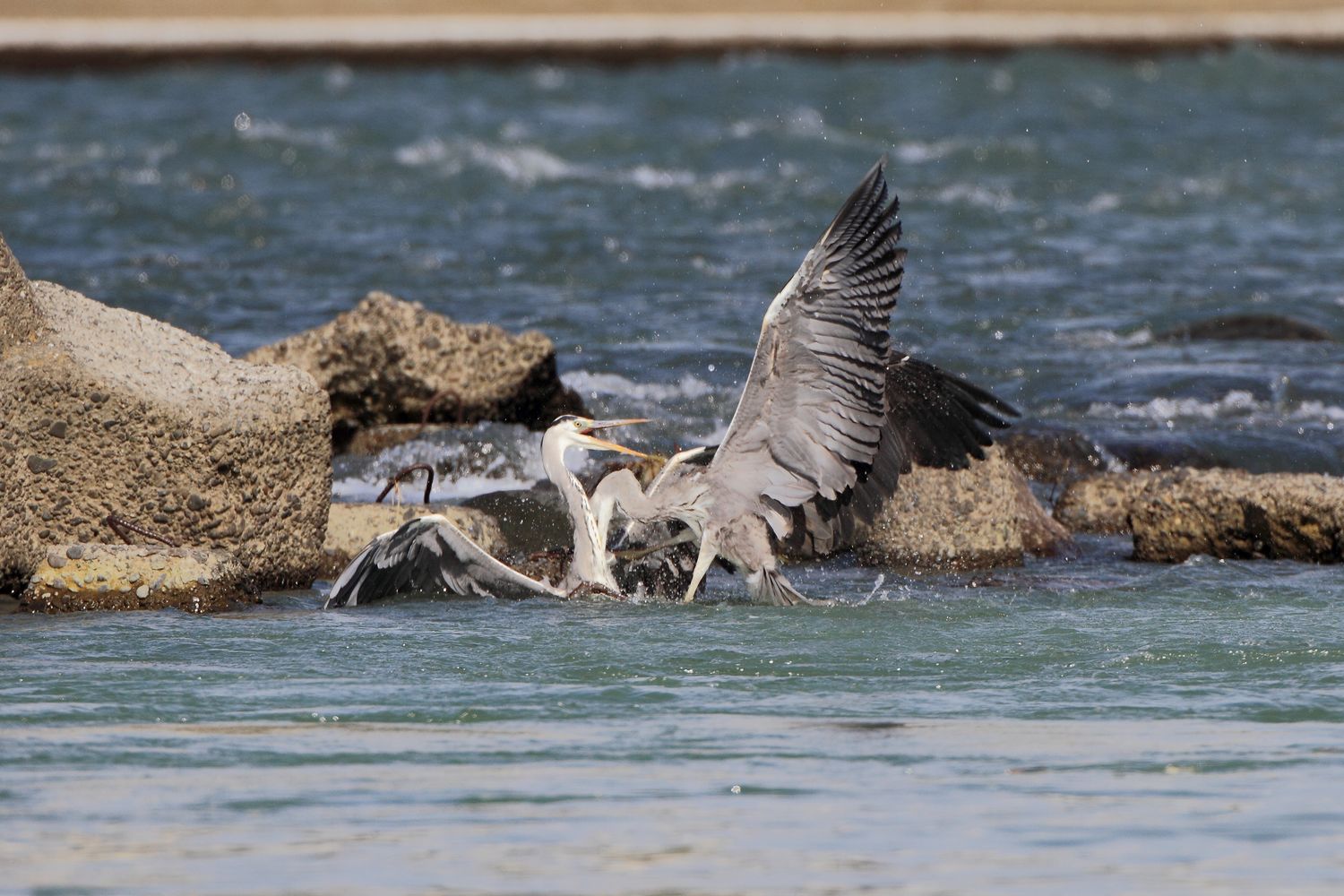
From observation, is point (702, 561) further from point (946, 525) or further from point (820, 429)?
point (946, 525)

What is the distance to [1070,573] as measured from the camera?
8.27 metres

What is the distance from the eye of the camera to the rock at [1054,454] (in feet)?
33.5

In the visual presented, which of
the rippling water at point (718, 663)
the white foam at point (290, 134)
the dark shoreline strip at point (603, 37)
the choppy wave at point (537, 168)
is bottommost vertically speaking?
the rippling water at point (718, 663)

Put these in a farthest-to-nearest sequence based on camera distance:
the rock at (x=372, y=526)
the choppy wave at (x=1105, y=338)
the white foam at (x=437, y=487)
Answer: the choppy wave at (x=1105, y=338)
the white foam at (x=437, y=487)
the rock at (x=372, y=526)

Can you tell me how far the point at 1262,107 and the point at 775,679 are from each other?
24.3 metres

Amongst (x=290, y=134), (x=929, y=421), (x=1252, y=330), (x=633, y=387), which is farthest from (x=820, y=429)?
(x=290, y=134)

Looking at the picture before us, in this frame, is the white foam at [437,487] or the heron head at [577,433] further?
the white foam at [437,487]

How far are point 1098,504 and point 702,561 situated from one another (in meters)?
2.47

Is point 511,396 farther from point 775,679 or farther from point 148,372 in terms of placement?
point 775,679

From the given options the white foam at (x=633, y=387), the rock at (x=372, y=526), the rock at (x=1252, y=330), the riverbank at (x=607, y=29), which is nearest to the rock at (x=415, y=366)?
the white foam at (x=633, y=387)

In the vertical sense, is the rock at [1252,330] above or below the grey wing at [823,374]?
above

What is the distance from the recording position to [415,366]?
10.0 metres

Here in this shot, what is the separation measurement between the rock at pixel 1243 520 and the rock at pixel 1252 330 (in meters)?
5.10

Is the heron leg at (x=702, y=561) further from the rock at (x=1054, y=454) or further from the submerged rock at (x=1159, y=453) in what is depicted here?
the submerged rock at (x=1159, y=453)
